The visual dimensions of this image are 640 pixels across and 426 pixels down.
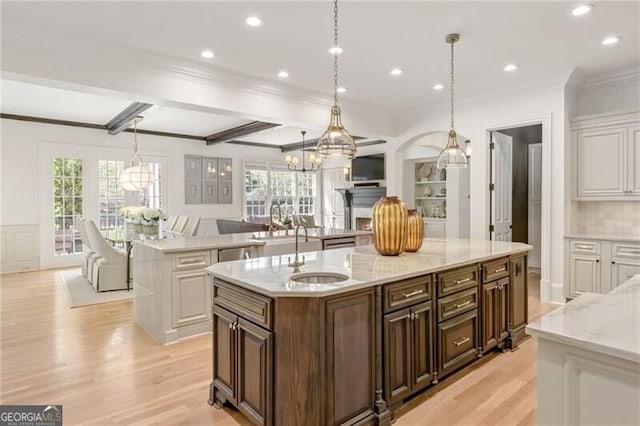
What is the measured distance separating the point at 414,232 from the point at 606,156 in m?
3.03

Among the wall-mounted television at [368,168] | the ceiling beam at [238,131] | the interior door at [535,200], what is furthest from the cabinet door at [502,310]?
the wall-mounted television at [368,168]

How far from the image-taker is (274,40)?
3.49m

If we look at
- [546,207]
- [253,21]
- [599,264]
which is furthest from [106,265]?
[599,264]

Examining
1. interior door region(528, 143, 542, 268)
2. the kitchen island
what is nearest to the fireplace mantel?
interior door region(528, 143, 542, 268)

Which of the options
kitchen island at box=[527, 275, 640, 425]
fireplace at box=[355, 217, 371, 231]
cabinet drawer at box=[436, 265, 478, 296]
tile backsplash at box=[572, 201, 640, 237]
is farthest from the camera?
fireplace at box=[355, 217, 371, 231]

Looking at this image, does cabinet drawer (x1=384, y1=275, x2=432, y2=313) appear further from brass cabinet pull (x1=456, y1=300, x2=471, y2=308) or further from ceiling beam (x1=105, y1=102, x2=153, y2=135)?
ceiling beam (x1=105, y1=102, x2=153, y2=135)

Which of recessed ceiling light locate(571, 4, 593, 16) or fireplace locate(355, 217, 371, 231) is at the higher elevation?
recessed ceiling light locate(571, 4, 593, 16)

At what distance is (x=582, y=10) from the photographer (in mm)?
2973

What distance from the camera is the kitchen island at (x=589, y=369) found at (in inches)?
42.2

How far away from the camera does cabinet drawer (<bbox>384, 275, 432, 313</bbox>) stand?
2.14m

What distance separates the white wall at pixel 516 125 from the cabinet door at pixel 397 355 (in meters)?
3.32

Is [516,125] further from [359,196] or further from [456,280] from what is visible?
[359,196]

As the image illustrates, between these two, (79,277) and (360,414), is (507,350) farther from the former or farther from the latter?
(79,277)

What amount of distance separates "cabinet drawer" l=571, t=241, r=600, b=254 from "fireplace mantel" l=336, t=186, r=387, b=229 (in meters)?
4.98
